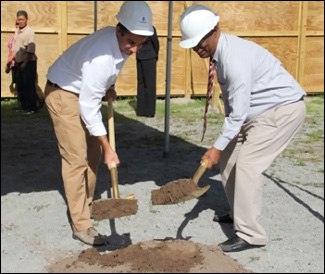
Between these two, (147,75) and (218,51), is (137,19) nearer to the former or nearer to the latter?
(218,51)

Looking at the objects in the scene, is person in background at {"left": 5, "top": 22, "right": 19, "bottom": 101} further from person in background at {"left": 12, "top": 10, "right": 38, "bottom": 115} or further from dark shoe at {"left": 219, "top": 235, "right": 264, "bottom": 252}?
dark shoe at {"left": 219, "top": 235, "right": 264, "bottom": 252}

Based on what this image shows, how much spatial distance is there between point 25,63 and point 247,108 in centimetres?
658

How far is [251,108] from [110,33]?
1097 millimetres

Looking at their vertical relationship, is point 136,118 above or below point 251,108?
below

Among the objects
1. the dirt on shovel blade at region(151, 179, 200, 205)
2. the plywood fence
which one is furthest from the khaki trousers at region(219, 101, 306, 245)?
the plywood fence

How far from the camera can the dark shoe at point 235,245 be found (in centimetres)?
429

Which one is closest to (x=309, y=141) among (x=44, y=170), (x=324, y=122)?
(x=324, y=122)

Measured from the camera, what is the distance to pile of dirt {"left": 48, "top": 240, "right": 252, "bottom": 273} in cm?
361

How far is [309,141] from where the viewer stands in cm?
853

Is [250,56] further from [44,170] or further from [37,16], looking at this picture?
[37,16]

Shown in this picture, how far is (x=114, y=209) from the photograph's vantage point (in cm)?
388

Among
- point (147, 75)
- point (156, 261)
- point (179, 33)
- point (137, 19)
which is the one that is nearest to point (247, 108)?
point (137, 19)

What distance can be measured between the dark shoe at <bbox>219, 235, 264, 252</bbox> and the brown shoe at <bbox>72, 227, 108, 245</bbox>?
2.85 feet

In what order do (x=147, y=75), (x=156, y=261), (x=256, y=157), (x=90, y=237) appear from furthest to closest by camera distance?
(x=147, y=75) < (x=90, y=237) < (x=256, y=157) < (x=156, y=261)
